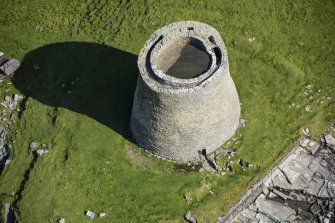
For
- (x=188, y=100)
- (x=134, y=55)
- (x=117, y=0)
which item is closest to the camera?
(x=188, y=100)

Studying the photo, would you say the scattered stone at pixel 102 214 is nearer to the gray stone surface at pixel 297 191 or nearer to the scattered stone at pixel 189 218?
the scattered stone at pixel 189 218

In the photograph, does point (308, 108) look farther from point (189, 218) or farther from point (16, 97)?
point (16, 97)

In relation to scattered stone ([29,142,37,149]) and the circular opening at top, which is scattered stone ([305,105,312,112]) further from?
scattered stone ([29,142,37,149])

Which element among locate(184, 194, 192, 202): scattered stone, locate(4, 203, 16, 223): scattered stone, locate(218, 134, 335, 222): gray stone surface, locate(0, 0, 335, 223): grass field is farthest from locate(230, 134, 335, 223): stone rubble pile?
locate(4, 203, 16, 223): scattered stone

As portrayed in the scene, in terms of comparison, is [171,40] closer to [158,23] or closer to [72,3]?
[158,23]

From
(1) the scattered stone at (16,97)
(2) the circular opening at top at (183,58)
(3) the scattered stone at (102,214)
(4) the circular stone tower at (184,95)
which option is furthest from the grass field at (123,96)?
(2) the circular opening at top at (183,58)

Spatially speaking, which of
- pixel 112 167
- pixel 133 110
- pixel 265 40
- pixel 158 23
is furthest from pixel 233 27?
pixel 112 167
